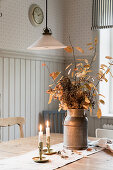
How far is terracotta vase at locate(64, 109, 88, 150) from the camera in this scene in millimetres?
2023

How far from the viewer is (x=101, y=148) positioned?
2.26 meters

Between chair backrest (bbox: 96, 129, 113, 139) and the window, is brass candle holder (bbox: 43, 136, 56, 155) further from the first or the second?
the window

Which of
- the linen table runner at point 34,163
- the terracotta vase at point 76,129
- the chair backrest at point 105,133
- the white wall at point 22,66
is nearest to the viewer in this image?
the linen table runner at point 34,163

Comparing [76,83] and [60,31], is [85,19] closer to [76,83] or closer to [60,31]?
[60,31]

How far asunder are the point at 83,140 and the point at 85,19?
2758mm

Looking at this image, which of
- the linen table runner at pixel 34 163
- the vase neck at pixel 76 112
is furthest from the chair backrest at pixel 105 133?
the vase neck at pixel 76 112

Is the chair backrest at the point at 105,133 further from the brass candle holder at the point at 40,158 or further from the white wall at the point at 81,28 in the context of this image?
the white wall at the point at 81,28

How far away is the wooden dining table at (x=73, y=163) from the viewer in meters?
1.76

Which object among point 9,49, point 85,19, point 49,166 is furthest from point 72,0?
point 49,166

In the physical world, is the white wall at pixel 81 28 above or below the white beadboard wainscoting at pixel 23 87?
above

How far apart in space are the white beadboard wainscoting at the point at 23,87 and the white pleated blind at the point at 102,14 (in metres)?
0.77

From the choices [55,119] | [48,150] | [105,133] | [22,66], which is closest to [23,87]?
[22,66]

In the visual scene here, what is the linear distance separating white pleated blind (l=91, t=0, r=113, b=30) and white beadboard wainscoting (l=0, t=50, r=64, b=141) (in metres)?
0.77

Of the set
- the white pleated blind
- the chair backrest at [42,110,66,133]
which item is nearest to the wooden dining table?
the chair backrest at [42,110,66,133]
